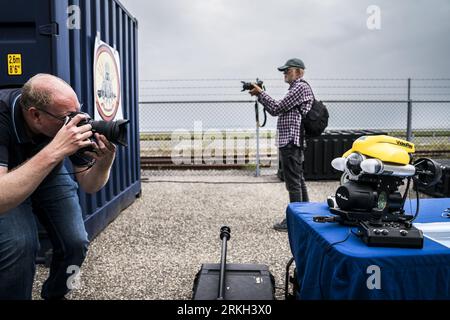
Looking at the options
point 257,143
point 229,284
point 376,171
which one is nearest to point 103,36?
point 229,284

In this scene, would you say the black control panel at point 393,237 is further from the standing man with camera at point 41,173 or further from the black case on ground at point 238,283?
the standing man with camera at point 41,173

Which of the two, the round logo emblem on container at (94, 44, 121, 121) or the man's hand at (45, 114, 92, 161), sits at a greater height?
the round logo emblem on container at (94, 44, 121, 121)

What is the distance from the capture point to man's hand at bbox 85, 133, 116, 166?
6.87ft

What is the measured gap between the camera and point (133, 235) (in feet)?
14.6

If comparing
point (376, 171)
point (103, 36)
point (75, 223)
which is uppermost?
point (103, 36)

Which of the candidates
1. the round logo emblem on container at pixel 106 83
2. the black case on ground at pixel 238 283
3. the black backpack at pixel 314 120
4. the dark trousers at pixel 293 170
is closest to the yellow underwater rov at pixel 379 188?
the black case on ground at pixel 238 283

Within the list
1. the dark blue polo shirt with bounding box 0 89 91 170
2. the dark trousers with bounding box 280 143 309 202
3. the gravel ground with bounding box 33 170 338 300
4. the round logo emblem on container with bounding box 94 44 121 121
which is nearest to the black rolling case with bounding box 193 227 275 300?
the gravel ground with bounding box 33 170 338 300

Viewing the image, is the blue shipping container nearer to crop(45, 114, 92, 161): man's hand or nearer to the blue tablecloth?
crop(45, 114, 92, 161): man's hand

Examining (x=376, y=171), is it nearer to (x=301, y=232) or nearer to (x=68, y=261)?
(x=301, y=232)

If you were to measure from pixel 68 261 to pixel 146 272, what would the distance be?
936 millimetres

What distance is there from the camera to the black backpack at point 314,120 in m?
4.46

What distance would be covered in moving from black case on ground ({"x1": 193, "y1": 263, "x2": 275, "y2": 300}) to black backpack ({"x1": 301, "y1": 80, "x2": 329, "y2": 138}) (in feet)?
7.08

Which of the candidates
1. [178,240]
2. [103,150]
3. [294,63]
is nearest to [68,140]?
[103,150]

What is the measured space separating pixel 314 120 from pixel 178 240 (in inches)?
76.8
